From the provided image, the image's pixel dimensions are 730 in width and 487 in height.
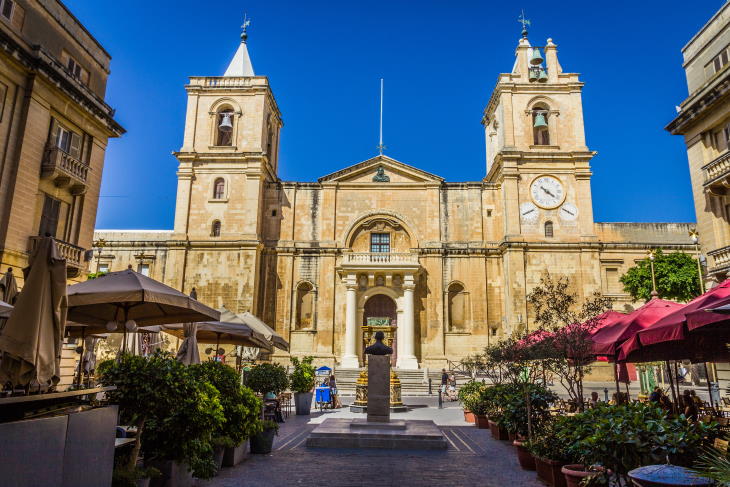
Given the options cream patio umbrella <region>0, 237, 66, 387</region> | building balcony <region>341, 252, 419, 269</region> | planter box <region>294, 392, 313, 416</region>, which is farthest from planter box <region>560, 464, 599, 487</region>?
building balcony <region>341, 252, 419, 269</region>

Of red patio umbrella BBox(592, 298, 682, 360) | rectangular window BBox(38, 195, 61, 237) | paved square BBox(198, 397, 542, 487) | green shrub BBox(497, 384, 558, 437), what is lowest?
paved square BBox(198, 397, 542, 487)

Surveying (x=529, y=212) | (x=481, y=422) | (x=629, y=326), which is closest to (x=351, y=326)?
(x=529, y=212)

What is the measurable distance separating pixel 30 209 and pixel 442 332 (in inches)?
842

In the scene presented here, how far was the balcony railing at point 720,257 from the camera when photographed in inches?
682

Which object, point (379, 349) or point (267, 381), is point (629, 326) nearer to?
point (379, 349)

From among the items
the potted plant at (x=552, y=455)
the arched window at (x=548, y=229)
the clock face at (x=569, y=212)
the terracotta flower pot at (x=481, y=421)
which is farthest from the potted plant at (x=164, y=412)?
the clock face at (x=569, y=212)

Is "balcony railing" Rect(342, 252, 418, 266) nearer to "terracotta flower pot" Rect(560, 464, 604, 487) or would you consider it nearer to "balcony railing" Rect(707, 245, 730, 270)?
"balcony railing" Rect(707, 245, 730, 270)

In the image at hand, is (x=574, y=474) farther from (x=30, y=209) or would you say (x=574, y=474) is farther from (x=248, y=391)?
(x=30, y=209)

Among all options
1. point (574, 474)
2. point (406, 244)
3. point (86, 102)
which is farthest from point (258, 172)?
point (574, 474)

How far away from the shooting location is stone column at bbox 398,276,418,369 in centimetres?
2922

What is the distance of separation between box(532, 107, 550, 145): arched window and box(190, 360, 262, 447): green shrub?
27.9 m

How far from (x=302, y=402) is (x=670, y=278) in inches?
833

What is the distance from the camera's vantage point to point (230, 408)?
28.7ft

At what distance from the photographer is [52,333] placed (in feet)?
18.5
